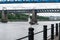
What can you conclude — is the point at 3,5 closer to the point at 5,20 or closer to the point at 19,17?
the point at 5,20

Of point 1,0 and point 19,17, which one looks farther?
point 19,17

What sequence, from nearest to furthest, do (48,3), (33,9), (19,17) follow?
(33,9) < (48,3) < (19,17)

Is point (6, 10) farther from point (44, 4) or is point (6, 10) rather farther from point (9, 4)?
point (44, 4)

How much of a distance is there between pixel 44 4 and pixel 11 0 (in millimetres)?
11388

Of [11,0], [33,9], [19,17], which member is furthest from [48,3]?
[19,17]

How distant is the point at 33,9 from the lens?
6181cm

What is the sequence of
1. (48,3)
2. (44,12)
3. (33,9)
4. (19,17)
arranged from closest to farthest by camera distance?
(33,9) < (48,3) < (44,12) < (19,17)

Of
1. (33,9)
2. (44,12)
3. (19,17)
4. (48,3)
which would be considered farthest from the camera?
(19,17)

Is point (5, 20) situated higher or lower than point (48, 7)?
lower

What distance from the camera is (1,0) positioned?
228 feet

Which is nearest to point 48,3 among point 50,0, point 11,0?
point 50,0

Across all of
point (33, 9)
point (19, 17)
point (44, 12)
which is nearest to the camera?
point (33, 9)

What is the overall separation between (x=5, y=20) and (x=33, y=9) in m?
12.5

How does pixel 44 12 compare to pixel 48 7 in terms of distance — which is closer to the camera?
pixel 48 7
